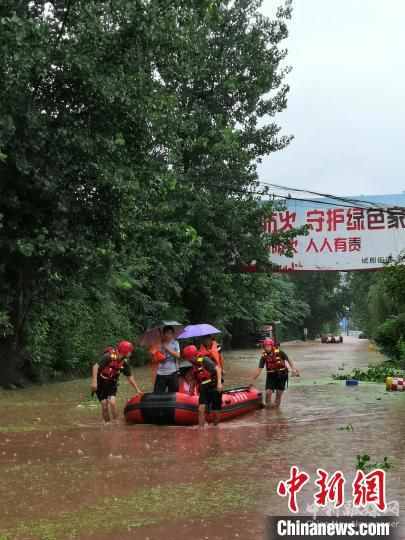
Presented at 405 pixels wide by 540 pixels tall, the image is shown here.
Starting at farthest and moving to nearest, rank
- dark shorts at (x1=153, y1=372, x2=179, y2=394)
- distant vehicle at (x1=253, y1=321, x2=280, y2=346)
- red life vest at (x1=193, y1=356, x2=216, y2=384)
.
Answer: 1. distant vehicle at (x1=253, y1=321, x2=280, y2=346)
2. dark shorts at (x1=153, y1=372, x2=179, y2=394)
3. red life vest at (x1=193, y1=356, x2=216, y2=384)

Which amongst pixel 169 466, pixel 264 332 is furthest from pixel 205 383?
pixel 264 332

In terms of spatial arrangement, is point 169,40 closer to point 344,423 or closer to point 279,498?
point 344,423

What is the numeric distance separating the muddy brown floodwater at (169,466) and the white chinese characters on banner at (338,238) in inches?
699

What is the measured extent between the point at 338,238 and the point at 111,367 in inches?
888

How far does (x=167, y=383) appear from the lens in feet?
50.8

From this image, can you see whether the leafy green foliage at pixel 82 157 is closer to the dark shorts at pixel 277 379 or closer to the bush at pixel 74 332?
the bush at pixel 74 332

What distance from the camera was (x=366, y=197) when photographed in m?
→ 35.8

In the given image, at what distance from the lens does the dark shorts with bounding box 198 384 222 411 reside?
13859mm

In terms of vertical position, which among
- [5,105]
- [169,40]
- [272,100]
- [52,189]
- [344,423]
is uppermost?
[272,100]

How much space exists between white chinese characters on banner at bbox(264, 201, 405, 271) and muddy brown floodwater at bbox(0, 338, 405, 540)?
17.8 meters

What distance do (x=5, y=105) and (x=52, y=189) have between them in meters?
2.34

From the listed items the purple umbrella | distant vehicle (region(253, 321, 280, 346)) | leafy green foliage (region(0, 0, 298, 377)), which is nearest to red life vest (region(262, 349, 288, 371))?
the purple umbrella

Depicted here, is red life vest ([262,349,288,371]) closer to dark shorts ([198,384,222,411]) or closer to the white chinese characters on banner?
dark shorts ([198,384,222,411])

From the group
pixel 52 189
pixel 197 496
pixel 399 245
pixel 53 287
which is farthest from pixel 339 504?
A: pixel 399 245
